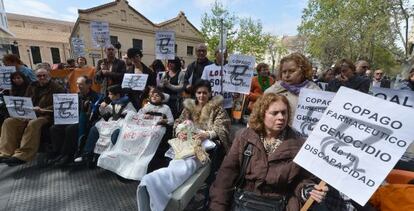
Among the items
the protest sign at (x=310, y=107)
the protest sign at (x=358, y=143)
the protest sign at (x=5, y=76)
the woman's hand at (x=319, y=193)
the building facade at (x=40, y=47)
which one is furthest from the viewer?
the building facade at (x=40, y=47)

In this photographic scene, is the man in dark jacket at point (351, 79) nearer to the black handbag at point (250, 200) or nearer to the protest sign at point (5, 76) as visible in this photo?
the black handbag at point (250, 200)

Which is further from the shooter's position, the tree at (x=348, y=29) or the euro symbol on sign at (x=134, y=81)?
the tree at (x=348, y=29)

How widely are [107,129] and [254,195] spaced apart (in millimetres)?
2517

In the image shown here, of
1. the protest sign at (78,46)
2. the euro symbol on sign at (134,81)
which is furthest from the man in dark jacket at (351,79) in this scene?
the protest sign at (78,46)

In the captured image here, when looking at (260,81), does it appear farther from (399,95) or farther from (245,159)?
(245,159)

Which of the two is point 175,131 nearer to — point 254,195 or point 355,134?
point 254,195

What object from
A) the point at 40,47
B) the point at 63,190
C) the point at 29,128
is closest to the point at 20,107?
the point at 29,128

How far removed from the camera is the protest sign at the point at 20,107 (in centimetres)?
367

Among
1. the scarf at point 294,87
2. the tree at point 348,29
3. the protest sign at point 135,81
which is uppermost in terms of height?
the tree at point 348,29

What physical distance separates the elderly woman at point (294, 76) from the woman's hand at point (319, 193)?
1008 millimetres

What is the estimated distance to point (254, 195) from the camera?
6.04 feet

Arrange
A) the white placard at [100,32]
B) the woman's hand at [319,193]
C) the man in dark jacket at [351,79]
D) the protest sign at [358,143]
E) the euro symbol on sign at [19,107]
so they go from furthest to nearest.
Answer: the white placard at [100,32], the man in dark jacket at [351,79], the euro symbol on sign at [19,107], the woman's hand at [319,193], the protest sign at [358,143]

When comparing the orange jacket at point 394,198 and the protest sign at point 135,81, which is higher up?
the protest sign at point 135,81

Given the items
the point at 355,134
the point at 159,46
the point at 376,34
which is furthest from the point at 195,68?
the point at 376,34
